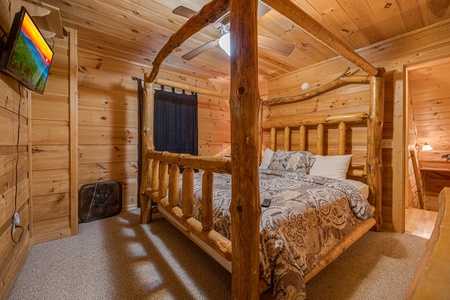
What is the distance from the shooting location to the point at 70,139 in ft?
6.93

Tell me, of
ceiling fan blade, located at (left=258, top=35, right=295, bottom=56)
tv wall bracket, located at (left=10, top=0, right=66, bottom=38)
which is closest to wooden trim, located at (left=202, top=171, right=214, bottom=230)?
ceiling fan blade, located at (left=258, top=35, right=295, bottom=56)

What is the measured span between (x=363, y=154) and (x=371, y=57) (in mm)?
1216

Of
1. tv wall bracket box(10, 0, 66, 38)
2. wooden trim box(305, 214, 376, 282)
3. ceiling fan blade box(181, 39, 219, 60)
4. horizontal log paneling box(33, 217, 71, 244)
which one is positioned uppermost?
tv wall bracket box(10, 0, 66, 38)

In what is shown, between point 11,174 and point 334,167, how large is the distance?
299 centimetres

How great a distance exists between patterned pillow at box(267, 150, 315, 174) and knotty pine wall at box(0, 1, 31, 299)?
8.52 ft

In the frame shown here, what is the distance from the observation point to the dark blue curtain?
3115 millimetres

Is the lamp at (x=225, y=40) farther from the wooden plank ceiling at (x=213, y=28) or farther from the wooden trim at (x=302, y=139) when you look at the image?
the wooden trim at (x=302, y=139)

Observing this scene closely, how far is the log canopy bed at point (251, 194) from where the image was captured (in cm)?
101

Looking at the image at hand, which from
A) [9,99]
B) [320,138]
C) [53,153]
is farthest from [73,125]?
[320,138]

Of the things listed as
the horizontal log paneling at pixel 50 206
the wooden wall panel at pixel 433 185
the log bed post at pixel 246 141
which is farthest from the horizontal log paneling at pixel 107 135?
the wooden wall panel at pixel 433 185

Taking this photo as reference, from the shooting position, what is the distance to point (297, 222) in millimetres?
1271

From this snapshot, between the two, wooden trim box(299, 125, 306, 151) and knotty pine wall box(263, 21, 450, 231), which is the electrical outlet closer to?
wooden trim box(299, 125, 306, 151)

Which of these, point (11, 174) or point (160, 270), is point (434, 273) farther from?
point (11, 174)

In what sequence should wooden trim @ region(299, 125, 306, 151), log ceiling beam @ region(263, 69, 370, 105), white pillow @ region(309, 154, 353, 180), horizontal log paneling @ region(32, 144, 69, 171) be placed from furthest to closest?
wooden trim @ region(299, 125, 306, 151) < log ceiling beam @ region(263, 69, 370, 105) < white pillow @ region(309, 154, 353, 180) < horizontal log paneling @ region(32, 144, 69, 171)
